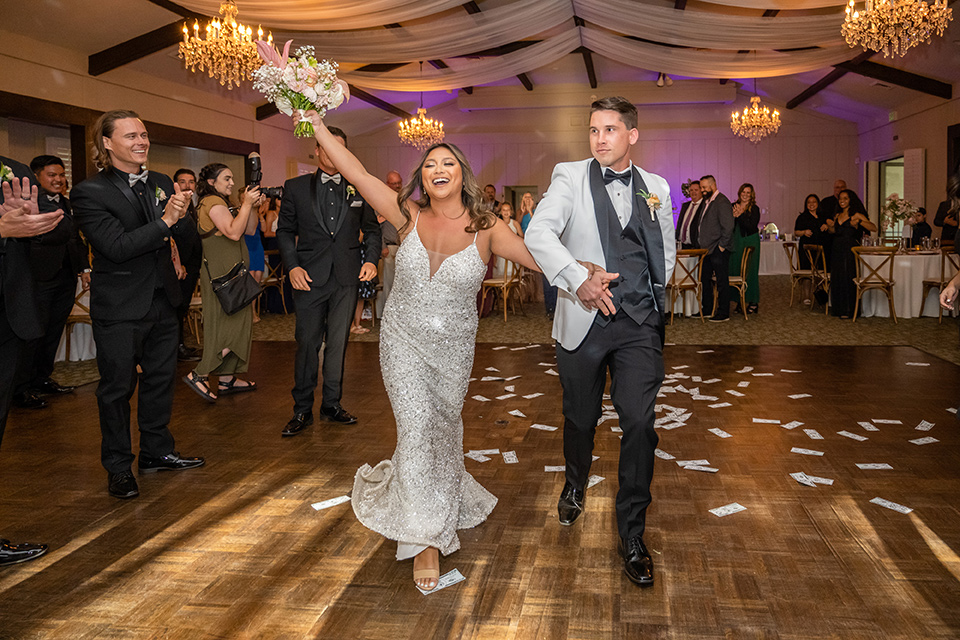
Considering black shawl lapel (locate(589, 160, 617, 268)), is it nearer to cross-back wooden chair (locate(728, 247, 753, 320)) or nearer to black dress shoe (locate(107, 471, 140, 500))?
black dress shoe (locate(107, 471, 140, 500))

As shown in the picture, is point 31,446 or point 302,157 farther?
point 302,157

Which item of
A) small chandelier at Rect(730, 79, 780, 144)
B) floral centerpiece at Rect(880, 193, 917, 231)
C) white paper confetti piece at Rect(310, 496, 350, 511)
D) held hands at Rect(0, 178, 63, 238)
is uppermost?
small chandelier at Rect(730, 79, 780, 144)

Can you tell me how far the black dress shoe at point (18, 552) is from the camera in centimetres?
278

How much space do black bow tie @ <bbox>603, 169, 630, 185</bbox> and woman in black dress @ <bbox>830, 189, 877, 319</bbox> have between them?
8.15 metres

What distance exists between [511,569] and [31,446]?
3.12m

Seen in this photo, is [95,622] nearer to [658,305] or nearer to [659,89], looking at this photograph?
[658,305]

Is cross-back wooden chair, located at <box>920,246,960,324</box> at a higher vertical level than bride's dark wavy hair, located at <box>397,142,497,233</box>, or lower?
lower

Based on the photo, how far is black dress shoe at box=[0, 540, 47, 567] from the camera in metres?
2.78

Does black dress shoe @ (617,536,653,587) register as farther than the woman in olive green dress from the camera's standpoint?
No

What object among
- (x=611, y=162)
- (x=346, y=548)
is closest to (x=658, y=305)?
(x=611, y=162)

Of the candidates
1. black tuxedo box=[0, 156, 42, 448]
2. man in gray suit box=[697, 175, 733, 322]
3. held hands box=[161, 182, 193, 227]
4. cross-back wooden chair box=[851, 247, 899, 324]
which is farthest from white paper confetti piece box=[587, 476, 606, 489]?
cross-back wooden chair box=[851, 247, 899, 324]

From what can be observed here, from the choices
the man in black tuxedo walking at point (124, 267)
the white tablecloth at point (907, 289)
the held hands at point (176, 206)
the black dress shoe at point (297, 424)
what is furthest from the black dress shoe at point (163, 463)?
the white tablecloth at point (907, 289)

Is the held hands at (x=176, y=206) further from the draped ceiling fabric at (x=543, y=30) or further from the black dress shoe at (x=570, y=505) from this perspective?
the draped ceiling fabric at (x=543, y=30)

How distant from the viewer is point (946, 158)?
1336 cm
